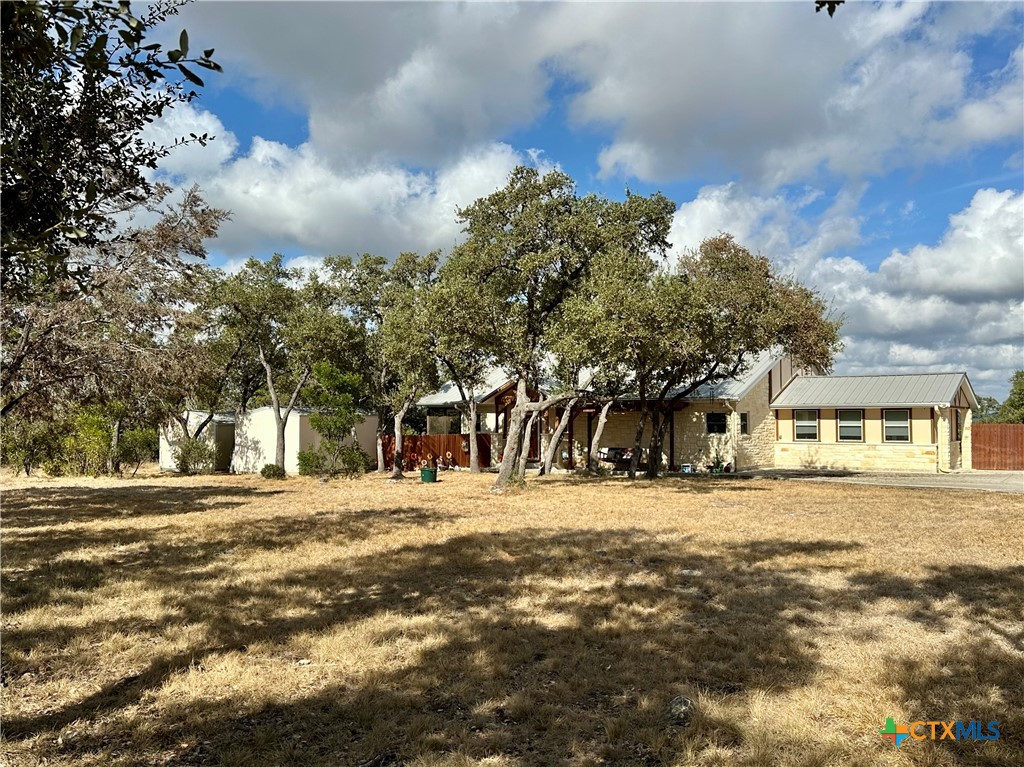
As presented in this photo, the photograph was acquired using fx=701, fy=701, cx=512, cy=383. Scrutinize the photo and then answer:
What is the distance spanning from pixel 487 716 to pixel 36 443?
98.8ft

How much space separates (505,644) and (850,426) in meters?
28.1

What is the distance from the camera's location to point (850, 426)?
29.7 meters

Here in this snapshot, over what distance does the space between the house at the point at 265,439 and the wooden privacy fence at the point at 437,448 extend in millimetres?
2233

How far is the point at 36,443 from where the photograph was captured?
27859 mm

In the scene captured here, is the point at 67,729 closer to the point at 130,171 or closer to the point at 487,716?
the point at 487,716

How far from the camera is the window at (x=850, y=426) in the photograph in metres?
29.5

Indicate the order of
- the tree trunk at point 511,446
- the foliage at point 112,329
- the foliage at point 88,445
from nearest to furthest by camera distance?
the foliage at point 112,329 → the tree trunk at point 511,446 → the foliage at point 88,445

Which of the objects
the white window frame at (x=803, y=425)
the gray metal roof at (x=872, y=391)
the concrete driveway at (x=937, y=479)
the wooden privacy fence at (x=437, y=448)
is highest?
the gray metal roof at (x=872, y=391)

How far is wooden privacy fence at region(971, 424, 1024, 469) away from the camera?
29422mm

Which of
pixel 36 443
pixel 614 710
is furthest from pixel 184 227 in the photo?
pixel 36 443

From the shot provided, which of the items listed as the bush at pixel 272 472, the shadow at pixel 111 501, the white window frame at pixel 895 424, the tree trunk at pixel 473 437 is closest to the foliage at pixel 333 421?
the bush at pixel 272 472

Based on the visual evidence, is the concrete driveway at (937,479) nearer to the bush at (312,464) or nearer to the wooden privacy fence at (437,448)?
the wooden privacy fence at (437,448)

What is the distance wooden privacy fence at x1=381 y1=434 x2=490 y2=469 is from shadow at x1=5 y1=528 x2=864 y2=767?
2383 centimetres

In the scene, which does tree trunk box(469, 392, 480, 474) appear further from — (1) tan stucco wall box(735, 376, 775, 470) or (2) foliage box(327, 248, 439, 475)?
(1) tan stucco wall box(735, 376, 775, 470)
